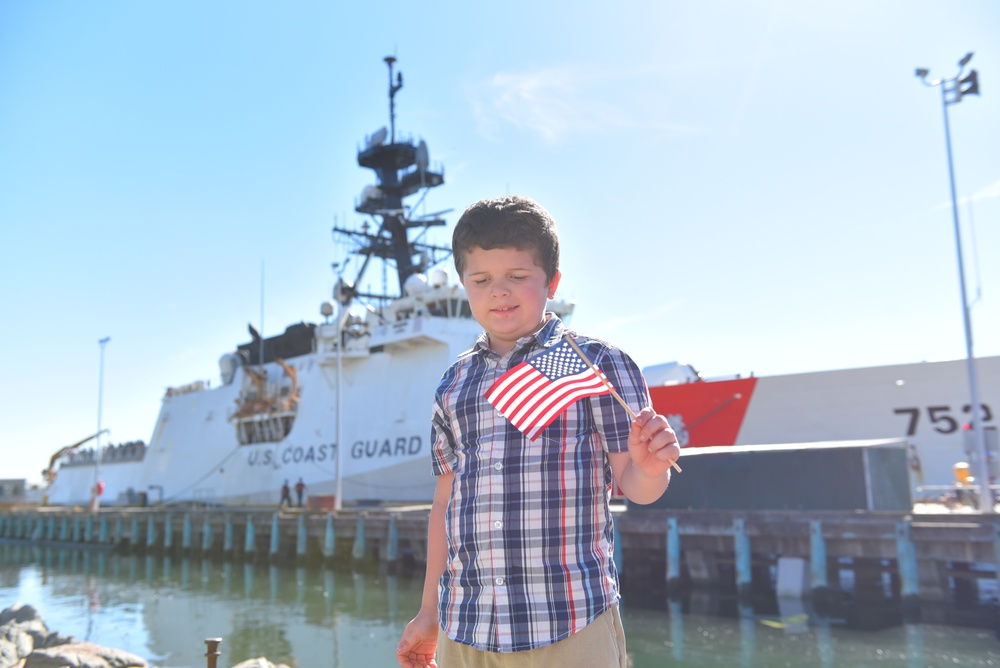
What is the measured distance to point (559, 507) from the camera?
5.73 ft

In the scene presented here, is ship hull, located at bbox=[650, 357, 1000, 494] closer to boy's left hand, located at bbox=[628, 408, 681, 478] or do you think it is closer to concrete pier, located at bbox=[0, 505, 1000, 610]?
concrete pier, located at bbox=[0, 505, 1000, 610]

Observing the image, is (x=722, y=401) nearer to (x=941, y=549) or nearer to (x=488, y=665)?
(x=941, y=549)

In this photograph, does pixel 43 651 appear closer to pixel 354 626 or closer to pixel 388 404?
pixel 354 626

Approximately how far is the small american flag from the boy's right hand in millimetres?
632

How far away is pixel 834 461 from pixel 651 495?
1171 cm

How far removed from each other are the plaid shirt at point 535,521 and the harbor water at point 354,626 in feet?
26.7

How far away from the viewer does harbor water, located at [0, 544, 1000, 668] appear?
933 centimetres

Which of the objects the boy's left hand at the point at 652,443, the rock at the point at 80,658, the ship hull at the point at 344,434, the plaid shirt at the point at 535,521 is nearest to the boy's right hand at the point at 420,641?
the plaid shirt at the point at 535,521

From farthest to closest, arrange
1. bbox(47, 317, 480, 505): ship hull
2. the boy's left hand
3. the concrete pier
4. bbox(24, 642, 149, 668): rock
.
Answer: bbox(47, 317, 480, 505): ship hull, the concrete pier, bbox(24, 642, 149, 668): rock, the boy's left hand

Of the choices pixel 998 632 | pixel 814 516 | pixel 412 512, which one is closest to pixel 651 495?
pixel 998 632

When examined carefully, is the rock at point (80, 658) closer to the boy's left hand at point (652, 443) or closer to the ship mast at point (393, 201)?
the boy's left hand at point (652, 443)

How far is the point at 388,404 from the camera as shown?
23766 millimetres

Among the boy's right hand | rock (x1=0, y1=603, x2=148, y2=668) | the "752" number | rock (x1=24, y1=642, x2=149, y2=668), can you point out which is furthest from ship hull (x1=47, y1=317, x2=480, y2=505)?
the boy's right hand

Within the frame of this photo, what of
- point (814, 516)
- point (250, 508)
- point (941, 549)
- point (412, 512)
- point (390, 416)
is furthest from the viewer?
point (250, 508)
